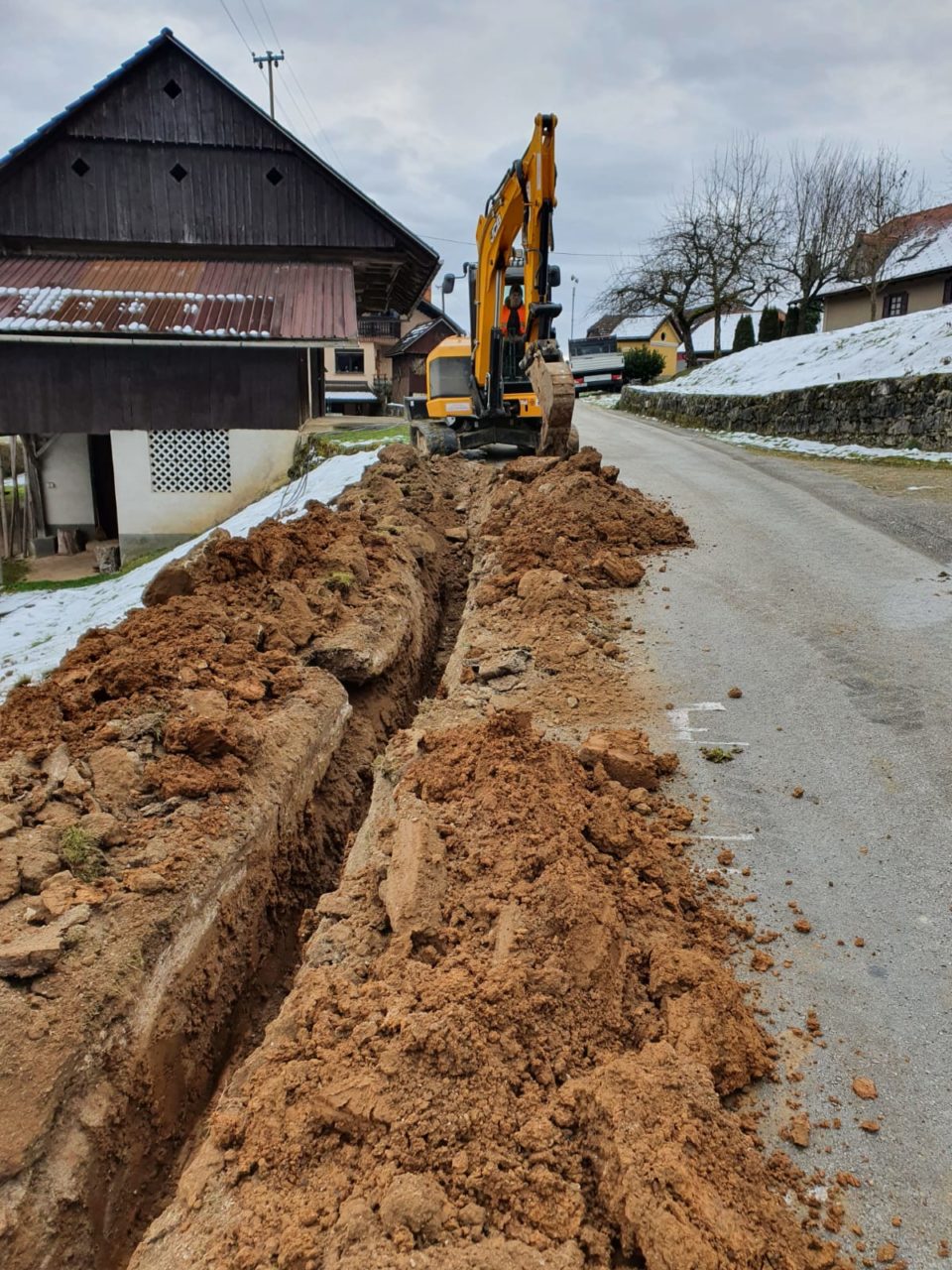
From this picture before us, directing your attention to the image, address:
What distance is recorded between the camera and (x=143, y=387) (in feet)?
51.9

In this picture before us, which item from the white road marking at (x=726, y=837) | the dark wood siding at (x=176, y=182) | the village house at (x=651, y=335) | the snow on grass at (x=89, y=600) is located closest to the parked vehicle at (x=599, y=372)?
the village house at (x=651, y=335)

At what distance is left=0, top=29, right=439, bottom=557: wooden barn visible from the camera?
50.8ft

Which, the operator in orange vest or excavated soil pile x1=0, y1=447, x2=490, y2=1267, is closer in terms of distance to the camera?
excavated soil pile x1=0, y1=447, x2=490, y2=1267

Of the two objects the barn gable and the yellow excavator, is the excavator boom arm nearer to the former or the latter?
the yellow excavator

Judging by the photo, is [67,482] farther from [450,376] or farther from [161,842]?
[161,842]

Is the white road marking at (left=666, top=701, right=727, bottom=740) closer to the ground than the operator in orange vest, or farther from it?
closer to the ground

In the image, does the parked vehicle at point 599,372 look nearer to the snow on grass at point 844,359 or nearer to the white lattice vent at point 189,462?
the snow on grass at point 844,359

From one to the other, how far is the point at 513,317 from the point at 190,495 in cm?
724

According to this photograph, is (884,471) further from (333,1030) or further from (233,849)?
(333,1030)

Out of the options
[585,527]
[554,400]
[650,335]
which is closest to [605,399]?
[650,335]

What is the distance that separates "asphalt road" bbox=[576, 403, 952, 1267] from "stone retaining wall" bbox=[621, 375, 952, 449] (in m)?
6.64

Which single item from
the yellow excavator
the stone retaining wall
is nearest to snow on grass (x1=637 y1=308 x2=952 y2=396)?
the stone retaining wall

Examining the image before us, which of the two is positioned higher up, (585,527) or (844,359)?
(844,359)

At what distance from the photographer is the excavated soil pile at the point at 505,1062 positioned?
217 cm
